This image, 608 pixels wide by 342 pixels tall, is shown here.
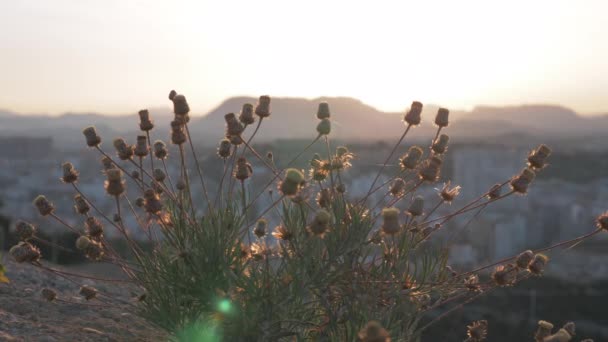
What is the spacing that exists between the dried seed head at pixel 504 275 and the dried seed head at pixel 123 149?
1.79m

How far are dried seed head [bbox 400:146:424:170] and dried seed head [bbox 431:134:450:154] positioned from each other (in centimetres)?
13

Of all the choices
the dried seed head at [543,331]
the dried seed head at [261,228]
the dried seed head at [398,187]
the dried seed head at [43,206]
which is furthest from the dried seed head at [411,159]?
the dried seed head at [43,206]

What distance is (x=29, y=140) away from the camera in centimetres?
10975

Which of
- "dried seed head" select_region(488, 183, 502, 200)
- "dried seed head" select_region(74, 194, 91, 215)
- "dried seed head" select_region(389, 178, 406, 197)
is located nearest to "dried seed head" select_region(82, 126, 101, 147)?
"dried seed head" select_region(74, 194, 91, 215)

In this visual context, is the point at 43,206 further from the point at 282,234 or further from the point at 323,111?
the point at 323,111

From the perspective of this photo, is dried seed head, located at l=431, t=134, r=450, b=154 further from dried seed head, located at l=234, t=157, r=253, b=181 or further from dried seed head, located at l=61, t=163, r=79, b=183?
dried seed head, located at l=61, t=163, r=79, b=183

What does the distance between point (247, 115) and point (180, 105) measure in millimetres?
315

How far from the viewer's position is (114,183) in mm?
2535

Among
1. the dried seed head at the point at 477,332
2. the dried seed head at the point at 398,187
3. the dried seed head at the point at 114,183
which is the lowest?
the dried seed head at the point at 477,332

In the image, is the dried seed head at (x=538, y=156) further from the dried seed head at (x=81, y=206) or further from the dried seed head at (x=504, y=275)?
the dried seed head at (x=81, y=206)

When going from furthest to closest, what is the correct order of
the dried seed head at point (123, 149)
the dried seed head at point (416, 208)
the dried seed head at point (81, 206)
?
the dried seed head at point (81, 206) → the dried seed head at point (123, 149) → the dried seed head at point (416, 208)

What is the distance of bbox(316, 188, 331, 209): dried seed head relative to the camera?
2.74 metres

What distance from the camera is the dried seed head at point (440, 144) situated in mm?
2929

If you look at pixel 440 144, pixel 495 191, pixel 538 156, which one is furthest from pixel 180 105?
pixel 538 156
